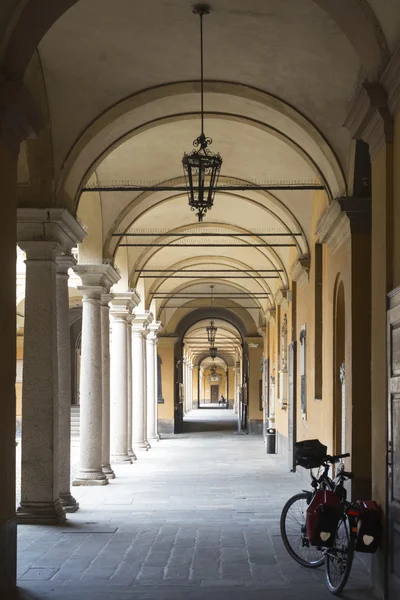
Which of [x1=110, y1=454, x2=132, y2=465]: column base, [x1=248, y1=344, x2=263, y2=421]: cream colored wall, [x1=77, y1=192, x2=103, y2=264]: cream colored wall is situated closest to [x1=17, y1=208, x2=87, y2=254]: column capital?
[x1=77, y1=192, x2=103, y2=264]: cream colored wall

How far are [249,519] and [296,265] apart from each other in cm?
641

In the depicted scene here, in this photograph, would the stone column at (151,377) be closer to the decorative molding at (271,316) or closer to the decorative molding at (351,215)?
the decorative molding at (271,316)

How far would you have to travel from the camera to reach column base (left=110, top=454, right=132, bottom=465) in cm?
1827

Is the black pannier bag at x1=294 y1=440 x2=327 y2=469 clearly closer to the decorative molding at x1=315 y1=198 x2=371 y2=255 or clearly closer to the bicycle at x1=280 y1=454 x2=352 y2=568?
the bicycle at x1=280 y1=454 x2=352 y2=568

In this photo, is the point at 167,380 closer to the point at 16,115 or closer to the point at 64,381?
the point at 64,381

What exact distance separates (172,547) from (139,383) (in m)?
12.7

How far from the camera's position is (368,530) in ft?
21.9

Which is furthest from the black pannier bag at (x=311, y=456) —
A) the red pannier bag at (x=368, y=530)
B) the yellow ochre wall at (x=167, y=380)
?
the yellow ochre wall at (x=167, y=380)

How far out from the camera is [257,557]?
8.45 m

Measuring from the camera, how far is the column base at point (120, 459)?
18.3 m

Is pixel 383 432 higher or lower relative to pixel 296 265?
lower

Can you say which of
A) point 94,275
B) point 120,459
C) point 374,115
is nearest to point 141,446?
point 120,459

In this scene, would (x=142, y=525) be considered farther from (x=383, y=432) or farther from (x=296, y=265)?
(x=296, y=265)

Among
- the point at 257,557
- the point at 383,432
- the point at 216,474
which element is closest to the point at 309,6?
the point at 383,432
